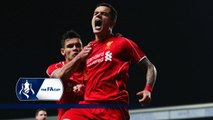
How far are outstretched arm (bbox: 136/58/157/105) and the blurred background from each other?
12.7 ft

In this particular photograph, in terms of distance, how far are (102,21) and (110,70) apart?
11.7 inches

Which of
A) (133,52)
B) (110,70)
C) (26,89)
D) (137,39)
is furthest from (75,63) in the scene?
(137,39)

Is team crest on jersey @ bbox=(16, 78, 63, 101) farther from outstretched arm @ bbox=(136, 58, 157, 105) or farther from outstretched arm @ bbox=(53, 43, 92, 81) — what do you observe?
outstretched arm @ bbox=(136, 58, 157, 105)

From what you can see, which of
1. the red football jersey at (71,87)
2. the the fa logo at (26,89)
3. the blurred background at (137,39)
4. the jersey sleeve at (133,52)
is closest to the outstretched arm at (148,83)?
the jersey sleeve at (133,52)

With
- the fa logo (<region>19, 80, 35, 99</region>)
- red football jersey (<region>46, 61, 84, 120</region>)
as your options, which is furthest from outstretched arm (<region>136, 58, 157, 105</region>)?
the fa logo (<region>19, 80, 35, 99</region>)

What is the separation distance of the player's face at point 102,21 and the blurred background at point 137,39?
3.83 meters

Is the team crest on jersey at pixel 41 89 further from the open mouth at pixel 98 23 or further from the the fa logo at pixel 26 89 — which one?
the open mouth at pixel 98 23

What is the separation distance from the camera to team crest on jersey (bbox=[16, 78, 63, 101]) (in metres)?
2.84

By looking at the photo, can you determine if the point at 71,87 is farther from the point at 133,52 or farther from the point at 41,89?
the point at 133,52

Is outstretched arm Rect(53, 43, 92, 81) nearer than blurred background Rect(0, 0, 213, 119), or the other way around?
outstretched arm Rect(53, 43, 92, 81)

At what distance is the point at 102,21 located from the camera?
2.62 meters

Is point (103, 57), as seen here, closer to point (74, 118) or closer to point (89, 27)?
point (74, 118)

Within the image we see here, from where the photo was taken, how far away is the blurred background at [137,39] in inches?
251

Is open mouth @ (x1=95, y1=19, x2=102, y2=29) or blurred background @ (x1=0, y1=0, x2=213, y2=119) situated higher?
open mouth @ (x1=95, y1=19, x2=102, y2=29)
